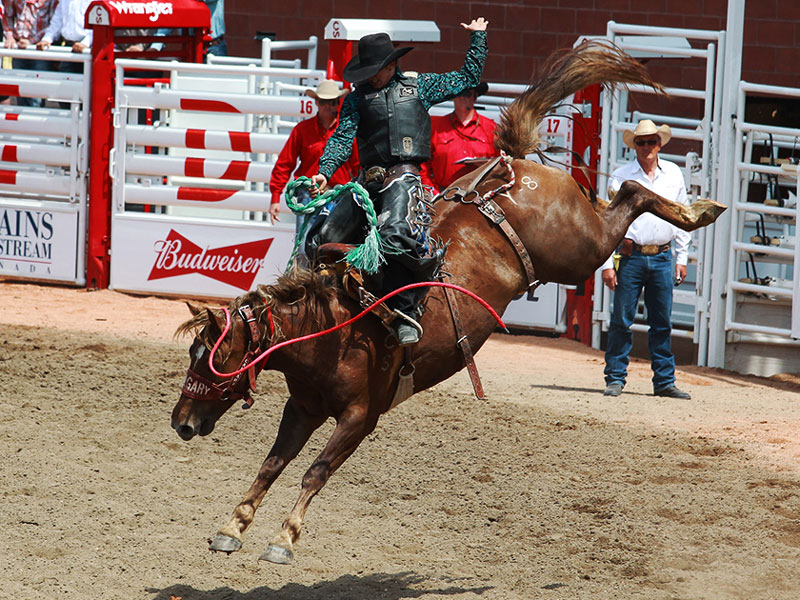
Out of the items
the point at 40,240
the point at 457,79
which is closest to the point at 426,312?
the point at 457,79

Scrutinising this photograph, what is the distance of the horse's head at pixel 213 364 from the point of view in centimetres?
470

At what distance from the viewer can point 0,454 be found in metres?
6.60

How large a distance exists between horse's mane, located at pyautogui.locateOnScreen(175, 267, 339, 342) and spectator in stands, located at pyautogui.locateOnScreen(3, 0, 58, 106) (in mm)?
7930

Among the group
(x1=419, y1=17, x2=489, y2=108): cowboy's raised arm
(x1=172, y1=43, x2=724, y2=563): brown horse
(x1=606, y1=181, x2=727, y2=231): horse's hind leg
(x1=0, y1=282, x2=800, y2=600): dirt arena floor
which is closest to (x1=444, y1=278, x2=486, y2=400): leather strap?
(x1=172, y1=43, x2=724, y2=563): brown horse

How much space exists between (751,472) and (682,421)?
3.49ft

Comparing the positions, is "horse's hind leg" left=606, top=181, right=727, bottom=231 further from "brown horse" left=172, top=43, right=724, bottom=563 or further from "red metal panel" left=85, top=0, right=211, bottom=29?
"red metal panel" left=85, top=0, right=211, bottom=29

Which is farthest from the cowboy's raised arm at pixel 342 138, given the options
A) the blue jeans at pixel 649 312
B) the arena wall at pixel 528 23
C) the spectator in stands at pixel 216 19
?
the arena wall at pixel 528 23

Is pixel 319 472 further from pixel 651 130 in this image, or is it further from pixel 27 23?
pixel 27 23

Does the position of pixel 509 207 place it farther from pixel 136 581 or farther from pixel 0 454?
pixel 0 454

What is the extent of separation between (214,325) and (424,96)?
1.55m

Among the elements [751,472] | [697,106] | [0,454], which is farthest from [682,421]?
[697,106]

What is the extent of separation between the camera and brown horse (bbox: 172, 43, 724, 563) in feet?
15.6

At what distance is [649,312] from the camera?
8539mm

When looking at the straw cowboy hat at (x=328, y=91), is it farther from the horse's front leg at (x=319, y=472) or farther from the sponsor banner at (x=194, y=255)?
the horse's front leg at (x=319, y=472)
